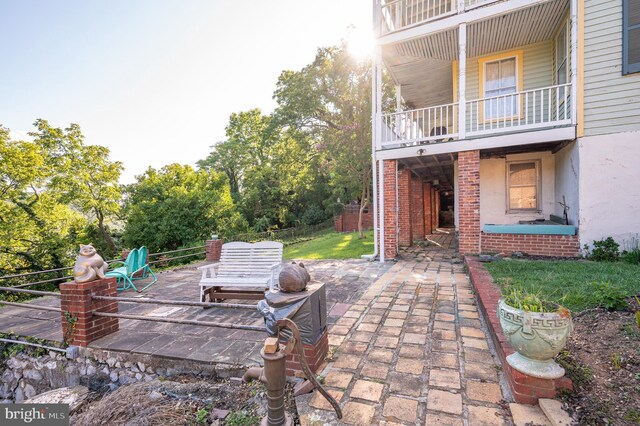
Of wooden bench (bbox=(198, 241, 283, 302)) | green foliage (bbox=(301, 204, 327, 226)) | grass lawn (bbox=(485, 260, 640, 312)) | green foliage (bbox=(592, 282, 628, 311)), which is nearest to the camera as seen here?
green foliage (bbox=(592, 282, 628, 311))

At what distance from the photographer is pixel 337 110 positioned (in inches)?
660

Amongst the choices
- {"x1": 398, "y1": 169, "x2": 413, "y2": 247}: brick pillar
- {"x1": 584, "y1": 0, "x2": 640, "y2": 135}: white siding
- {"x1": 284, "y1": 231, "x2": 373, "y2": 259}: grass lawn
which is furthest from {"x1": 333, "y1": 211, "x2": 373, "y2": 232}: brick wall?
{"x1": 584, "y1": 0, "x2": 640, "y2": 135}: white siding

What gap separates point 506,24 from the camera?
6.66 metres

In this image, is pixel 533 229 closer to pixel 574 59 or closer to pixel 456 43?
pixel 574 59

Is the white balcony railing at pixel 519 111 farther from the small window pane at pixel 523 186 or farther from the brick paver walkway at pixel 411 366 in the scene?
the brick paver walkway at pixel 411 366

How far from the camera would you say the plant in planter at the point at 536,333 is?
1.79 m

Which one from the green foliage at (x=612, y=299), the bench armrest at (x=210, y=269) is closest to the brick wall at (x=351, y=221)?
the bench armrest at (x=210, y=269)

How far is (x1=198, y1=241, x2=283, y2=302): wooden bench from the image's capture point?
4254 mm

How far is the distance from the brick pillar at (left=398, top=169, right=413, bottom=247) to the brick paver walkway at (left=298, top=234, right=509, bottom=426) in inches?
188

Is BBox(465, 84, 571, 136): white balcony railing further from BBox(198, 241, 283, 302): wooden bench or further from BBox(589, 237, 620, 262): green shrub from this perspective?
BBox(198, 241, 283, 302): wooden bench

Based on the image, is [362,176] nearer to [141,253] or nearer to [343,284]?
[343,284]

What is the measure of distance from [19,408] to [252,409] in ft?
8.20

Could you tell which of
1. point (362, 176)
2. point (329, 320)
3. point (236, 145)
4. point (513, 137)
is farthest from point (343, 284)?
point (236, 145)

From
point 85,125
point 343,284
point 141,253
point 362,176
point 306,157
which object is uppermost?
point 85,125
